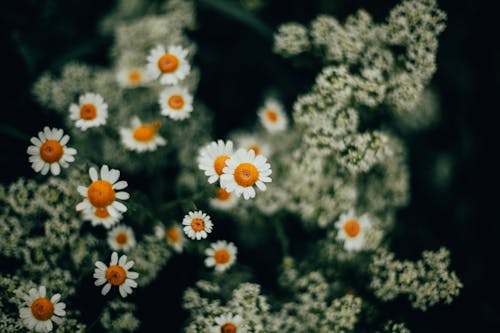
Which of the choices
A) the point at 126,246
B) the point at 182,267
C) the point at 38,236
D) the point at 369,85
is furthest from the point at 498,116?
the point at 38,236

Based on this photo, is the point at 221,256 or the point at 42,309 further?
the point at 221,256

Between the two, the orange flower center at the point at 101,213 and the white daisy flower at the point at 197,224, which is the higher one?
the orange flower center at the point at 101,213

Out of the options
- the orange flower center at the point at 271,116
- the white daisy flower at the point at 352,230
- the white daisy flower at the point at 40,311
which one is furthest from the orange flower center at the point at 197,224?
the orange flower center at the point at 271,116

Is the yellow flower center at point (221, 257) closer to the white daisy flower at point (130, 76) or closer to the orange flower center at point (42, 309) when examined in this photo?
the orange flower center at point (42, 309)

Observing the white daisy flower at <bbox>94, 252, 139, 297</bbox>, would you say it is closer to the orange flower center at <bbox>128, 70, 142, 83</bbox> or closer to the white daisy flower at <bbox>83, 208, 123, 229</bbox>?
the white daisy flower at <bbox>83, 208, 123, 229</bbox>

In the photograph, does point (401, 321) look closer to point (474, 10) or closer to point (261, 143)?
point (261, 143)

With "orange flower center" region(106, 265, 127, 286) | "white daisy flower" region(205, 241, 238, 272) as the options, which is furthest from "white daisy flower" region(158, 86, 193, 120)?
"orange flower center" region(106, 265, 127, 286)

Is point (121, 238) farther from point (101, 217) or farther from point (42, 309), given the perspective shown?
point (42, 309)

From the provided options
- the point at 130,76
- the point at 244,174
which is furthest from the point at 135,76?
the point at 244,174
